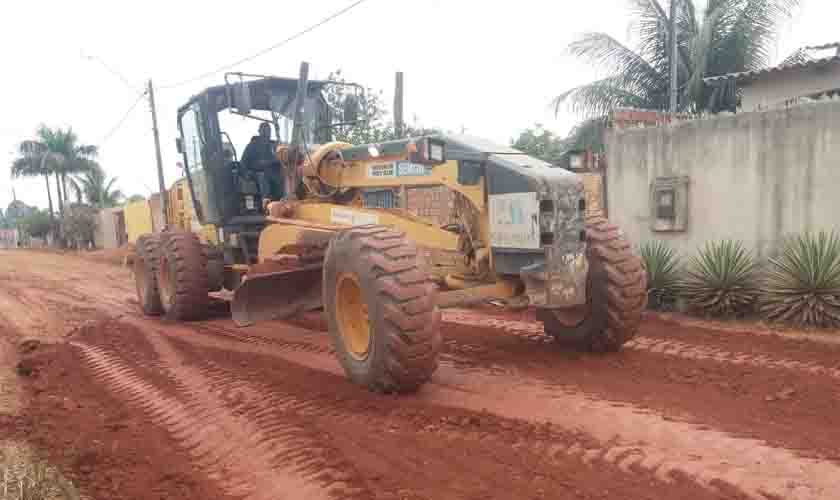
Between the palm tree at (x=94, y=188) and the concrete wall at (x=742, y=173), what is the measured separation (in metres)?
40.3

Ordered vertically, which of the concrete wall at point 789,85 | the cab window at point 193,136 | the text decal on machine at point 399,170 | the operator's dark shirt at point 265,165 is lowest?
the text decal on machine at point 399,170

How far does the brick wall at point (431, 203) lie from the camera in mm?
5730

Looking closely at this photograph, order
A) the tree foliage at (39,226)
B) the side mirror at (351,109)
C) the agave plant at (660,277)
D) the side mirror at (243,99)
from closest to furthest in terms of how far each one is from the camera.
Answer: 1. the side mirror at (243,99)
2. the side mirror at (351,109)
3. the agave plant at (660,277)
4. the tree foliage at (39,226)

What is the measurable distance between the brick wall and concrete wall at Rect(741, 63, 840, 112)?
768cm

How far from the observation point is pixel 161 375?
604 centimetres

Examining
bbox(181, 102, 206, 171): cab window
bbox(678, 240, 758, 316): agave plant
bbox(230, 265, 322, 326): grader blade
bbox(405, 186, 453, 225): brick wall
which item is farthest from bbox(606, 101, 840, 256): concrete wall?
bbox(181, 102, 206, 171): cab window

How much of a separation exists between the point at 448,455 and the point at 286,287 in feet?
10.5

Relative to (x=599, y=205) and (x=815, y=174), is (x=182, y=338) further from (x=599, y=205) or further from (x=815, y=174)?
(x=815, y=174)

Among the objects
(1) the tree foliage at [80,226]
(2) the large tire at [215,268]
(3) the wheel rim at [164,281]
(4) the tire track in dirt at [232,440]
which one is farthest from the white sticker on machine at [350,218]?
(1) the tree foliage at [80,226]

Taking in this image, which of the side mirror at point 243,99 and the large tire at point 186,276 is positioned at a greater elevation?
the side mirror at point 243,99

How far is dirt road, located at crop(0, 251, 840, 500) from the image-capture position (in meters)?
3.28

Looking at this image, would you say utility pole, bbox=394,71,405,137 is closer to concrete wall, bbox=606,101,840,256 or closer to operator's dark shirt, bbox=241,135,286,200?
concrete wall, bbox=606,101,840,256

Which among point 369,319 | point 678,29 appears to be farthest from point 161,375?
point 678,29

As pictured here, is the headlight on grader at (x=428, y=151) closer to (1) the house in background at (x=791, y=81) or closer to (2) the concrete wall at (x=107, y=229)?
(1) the house in background at (x=791, y=81)
